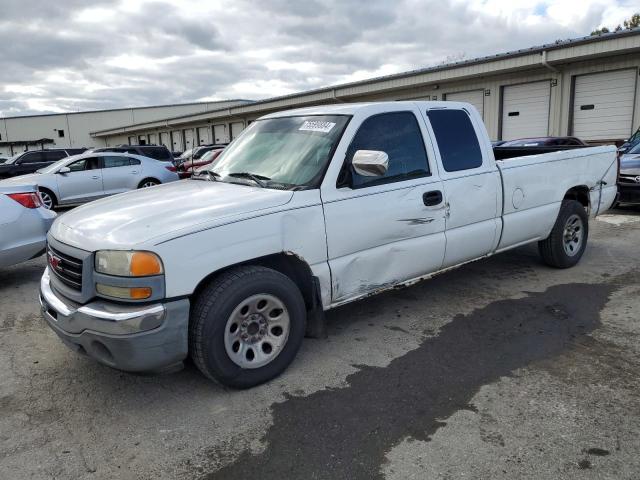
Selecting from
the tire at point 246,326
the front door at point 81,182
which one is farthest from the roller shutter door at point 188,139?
the tire at point 246,326

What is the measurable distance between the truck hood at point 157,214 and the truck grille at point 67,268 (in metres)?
0.11

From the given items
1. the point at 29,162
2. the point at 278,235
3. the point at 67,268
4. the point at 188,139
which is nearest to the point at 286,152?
the point at 278,235

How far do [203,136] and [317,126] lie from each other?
3960 centimetres

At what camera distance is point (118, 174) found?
Answer: 1397 centimetres

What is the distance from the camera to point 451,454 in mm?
2701

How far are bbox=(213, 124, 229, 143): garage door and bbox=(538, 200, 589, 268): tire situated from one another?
33.3m

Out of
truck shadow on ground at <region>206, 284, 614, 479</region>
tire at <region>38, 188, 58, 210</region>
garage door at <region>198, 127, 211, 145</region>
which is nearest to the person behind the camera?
truck shadow on ground at <region>206, 284, 614, 479</region>

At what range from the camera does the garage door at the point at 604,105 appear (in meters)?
16.2

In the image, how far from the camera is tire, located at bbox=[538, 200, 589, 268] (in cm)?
580

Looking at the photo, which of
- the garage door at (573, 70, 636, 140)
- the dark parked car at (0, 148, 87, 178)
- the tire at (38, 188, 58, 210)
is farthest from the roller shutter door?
the garage door at (573, 70, 636, 140)

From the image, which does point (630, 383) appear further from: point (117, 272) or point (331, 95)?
point (331, 95)

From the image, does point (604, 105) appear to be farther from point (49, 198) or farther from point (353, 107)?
point (49, 198)

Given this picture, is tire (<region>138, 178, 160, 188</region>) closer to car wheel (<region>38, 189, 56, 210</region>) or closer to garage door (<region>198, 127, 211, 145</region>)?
car wheel (<region>38, 189, 56, 210</region>)

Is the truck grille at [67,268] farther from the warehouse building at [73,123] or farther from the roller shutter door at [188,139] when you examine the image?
the warehouse building at [73,123]
